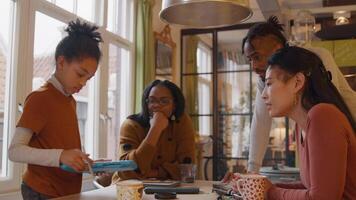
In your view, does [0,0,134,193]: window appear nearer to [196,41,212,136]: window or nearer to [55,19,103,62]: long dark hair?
[55,19,103,62]: long dark hair

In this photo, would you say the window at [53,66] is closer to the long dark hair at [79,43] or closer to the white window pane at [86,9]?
the white window pane at [86,9]

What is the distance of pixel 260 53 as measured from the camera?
1.77 metres

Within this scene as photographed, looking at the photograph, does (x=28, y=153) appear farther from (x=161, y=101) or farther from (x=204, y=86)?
(x=204, y=86)

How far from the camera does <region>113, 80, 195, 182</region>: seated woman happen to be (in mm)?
1942

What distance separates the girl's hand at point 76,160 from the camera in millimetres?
1221

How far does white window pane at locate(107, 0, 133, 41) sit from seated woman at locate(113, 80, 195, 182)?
5.47ft

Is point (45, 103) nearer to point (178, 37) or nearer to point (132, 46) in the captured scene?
point (132, 46)

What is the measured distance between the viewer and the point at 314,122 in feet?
3.40

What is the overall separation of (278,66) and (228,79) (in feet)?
13.3

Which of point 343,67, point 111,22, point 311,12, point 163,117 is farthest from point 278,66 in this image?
point 311,12

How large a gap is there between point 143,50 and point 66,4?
102cm

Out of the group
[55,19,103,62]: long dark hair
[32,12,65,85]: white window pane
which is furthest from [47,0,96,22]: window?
[55,19,103,62]: long dark hair

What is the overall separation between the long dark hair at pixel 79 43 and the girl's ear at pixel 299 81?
0.81 m

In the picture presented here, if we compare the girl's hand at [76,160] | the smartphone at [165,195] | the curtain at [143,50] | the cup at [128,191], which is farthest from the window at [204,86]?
the cup at [128,191]
